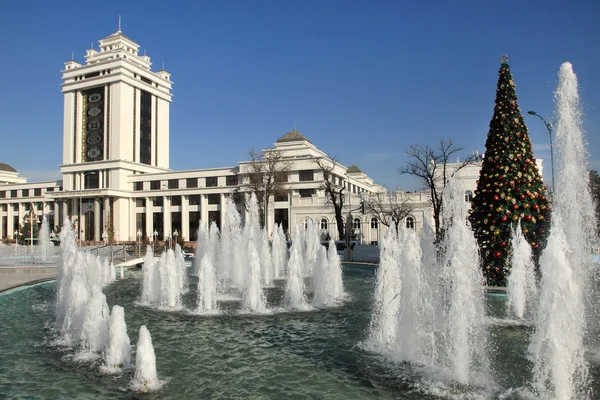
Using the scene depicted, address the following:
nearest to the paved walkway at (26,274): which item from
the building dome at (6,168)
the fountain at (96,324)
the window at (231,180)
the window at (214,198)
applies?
the fountain at (96,324)

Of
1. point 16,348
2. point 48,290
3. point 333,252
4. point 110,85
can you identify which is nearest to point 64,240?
point 48,290

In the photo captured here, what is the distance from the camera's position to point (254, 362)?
28.1 ft

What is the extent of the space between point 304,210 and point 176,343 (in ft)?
148

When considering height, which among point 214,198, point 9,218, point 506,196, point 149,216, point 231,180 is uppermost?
point 231,180

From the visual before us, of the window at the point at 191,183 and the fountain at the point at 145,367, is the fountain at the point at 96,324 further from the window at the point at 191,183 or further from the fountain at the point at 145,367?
the window at the point at 191,183

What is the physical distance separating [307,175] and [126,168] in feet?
95.9

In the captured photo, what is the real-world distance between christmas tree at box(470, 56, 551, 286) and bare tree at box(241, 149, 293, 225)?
1400 inches

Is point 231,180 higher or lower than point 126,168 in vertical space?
lower

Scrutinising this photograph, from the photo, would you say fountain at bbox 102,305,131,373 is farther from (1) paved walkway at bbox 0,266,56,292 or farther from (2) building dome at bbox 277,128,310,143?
(2) building dome at bbox 277,128,310,143

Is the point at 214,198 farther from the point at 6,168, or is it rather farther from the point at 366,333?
the point at 366,333

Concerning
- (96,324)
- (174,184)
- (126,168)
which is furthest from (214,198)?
(96,324)

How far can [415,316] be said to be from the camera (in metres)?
8.55

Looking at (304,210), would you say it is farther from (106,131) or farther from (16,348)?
(16,348)

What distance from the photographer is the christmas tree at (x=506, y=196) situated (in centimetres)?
1631
